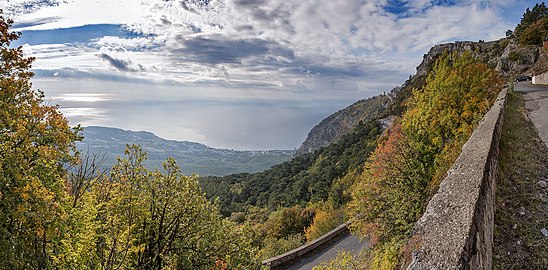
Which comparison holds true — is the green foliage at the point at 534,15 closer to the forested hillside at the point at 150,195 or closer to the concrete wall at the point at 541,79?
the concrete wall at the point at 541,79

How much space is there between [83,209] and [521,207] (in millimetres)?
10354

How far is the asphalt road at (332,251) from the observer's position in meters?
20.4

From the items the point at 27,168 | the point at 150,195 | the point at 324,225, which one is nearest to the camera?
the point at 27,168

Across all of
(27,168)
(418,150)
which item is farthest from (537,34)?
(27,168)

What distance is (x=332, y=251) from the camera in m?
23.1

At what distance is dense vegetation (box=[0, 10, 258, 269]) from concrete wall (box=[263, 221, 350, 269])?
21.5ft

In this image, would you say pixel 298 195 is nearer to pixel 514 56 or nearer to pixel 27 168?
pixel 514 56

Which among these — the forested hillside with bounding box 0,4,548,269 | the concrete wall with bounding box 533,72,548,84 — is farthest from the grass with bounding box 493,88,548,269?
the concrete wall with bounding box 533,72,548,84

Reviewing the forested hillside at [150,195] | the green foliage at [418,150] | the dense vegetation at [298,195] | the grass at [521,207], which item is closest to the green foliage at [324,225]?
the dense vegetation at [298,195]

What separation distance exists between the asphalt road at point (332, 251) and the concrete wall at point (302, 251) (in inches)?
15.0

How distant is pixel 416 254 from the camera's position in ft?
14.9

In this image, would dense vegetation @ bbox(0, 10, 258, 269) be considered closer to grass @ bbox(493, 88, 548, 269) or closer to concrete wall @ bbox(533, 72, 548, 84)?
grass @ bbox(493, 88, 548, 269)

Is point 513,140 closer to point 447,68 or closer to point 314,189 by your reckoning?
point 447,68

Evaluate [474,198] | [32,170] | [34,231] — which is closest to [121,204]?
[32,170]
